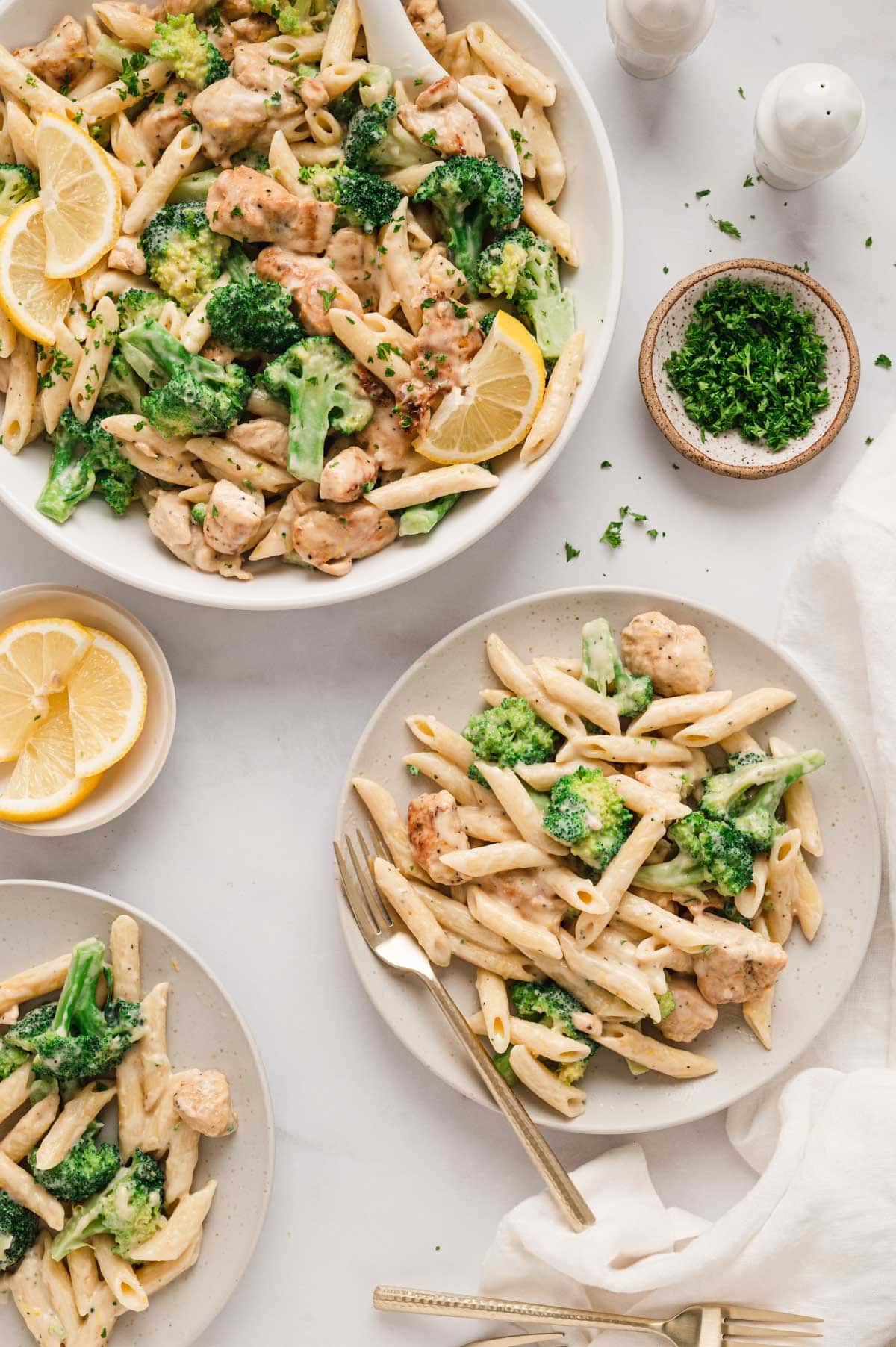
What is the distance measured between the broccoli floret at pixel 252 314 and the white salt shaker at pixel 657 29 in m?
1.12

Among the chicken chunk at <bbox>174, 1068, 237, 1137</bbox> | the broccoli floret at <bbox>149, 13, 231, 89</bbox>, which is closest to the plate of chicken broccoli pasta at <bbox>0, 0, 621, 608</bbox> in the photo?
the broccoli floret at <bbox>149, 13, 231, 89</bbox>

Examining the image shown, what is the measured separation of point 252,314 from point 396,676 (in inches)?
40.8

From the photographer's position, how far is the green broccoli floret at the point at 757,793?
2619 mm

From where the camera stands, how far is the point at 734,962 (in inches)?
102

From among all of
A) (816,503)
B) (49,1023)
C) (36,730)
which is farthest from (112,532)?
(816,503)

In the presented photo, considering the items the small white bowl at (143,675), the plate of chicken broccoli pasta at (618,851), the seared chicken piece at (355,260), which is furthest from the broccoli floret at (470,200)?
the small white bowl at (143,675)

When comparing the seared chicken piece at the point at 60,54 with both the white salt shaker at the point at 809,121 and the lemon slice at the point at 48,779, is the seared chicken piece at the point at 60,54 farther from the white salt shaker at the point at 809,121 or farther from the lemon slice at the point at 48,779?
the white salt shaker at the point at 809,121

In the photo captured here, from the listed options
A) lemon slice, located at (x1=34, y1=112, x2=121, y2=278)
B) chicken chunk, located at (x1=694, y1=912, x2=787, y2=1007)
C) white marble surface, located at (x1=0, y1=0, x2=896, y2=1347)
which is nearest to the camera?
lemon slice, located at (x1=34, y1=112, x2=121, y2=278)

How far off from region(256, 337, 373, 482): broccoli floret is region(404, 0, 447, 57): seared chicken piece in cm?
79

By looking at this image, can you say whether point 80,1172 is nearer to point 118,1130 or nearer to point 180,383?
point 118,1130

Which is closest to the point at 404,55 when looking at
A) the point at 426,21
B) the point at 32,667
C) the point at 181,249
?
the point at 426,21

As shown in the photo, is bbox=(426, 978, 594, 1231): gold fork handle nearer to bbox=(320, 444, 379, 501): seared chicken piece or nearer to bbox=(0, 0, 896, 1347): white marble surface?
bbox=(0, 0, 896, 1347): white marble surface

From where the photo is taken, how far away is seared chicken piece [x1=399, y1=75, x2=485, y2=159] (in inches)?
99.3

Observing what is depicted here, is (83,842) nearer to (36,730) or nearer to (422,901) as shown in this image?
(36,730)
